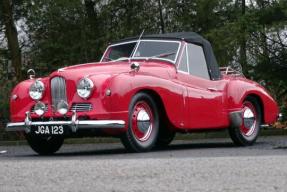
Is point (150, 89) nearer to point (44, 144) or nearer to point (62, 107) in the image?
point (62, 107)

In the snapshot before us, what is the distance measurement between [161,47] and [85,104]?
8.06 feet

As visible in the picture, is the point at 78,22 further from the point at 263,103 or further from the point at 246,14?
the point at 263,103

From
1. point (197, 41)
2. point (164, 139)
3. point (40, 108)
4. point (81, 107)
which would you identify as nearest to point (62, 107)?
point (81, 107)

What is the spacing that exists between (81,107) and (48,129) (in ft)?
1.87

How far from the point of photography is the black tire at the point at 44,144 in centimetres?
1164

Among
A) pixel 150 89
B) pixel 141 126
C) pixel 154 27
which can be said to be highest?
pixel 154 27

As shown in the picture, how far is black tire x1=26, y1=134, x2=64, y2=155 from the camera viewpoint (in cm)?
1164

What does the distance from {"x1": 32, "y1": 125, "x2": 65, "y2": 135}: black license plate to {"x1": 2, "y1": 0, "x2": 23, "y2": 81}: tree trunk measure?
40.2 ft

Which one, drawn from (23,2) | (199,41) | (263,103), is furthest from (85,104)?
(23,2)

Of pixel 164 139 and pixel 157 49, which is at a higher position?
pixel 157 49

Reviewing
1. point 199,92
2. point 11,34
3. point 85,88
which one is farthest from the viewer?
point 11,34

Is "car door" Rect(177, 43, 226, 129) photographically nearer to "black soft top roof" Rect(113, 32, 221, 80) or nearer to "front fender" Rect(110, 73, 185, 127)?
"black soft top roof" Rect(113, 32, 221, 80)

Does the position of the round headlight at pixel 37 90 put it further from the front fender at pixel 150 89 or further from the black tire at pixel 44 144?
the front fender at pixel 150 89

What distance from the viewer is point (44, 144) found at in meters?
11.8
